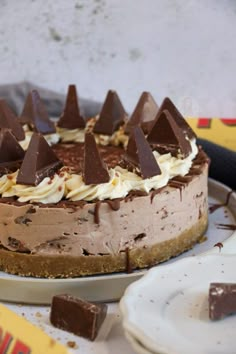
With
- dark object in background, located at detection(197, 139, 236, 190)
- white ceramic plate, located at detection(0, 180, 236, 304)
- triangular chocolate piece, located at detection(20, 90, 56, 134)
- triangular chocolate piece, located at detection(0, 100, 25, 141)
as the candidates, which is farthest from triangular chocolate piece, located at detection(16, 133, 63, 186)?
dark object in background, located at detection(197, 139, 236, 190)

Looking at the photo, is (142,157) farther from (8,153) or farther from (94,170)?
(8,153)

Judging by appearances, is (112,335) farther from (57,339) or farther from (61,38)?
(61,38)

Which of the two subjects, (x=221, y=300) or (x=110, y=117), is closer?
(x=221, y=300)

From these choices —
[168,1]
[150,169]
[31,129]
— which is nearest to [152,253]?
[150,169]

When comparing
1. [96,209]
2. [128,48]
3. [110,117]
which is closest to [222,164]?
[110,117]

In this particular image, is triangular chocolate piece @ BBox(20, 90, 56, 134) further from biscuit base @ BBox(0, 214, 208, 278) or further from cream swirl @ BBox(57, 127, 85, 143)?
biscuit base @ BBox(0, 214, 208, 278)
